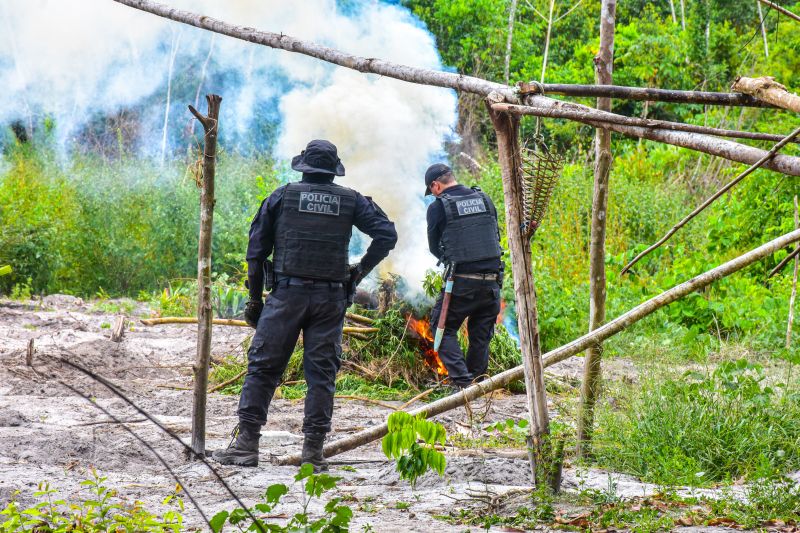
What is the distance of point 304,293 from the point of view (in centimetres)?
567

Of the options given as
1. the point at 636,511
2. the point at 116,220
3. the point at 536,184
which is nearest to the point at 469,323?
the point at 536,184

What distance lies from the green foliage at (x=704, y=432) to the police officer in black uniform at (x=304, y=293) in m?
1.62

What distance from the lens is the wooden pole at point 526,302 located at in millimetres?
4352

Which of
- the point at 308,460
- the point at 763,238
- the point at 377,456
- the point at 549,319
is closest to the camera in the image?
the point at 308,460

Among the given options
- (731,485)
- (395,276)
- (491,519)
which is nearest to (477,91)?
(491,519)

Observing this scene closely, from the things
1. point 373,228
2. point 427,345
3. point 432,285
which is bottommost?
point 427,345

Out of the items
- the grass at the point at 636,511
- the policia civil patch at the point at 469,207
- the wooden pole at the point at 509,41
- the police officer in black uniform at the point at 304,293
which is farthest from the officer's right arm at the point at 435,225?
the wooden pole at the point at 509,41

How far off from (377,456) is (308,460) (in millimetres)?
684

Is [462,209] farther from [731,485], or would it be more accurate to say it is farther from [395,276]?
[731,485]

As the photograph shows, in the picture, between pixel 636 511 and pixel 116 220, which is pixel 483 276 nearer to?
pixel 636 511

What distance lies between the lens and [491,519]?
4105mm

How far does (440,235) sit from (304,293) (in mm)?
2621

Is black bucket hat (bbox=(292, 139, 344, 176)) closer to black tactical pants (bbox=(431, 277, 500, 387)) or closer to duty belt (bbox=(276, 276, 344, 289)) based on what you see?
duty belt (bbox=(276, 276, 344, 289))

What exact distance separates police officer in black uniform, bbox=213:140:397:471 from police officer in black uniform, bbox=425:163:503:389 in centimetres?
223
